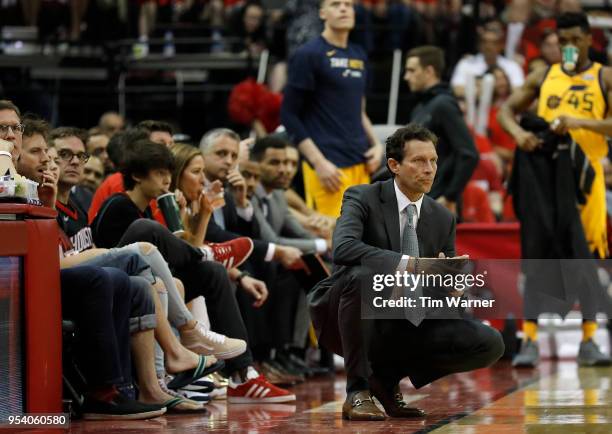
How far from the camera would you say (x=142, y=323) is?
19.7 ft

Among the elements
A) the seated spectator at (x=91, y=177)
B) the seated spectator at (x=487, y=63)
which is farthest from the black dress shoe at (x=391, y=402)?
the seated spectator at (x=487, y=63)

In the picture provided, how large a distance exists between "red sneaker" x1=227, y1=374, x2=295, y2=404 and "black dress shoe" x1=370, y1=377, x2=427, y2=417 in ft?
3.31

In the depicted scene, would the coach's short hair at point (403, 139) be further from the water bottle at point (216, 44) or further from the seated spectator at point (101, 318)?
the water bottle at point (216, 44)

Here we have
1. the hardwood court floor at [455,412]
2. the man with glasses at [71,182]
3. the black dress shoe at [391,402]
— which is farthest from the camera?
the man with glasses at [71,182]

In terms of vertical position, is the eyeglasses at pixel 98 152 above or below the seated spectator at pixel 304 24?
below

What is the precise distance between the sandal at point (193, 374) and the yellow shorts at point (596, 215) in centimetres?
345

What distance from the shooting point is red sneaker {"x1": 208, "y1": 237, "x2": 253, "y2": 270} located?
7.18 metres

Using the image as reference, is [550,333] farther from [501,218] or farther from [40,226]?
[40,226]

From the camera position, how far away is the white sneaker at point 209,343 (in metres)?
6.49

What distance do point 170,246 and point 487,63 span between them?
317 inches

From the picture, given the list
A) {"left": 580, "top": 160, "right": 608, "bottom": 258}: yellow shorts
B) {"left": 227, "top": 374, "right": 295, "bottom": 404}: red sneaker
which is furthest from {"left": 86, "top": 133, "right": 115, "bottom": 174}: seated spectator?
{"left": 580, "top": 160, "right": 608, "bottom": 258}: yellow shorts

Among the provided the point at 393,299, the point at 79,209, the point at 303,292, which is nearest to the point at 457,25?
the point at 303,292

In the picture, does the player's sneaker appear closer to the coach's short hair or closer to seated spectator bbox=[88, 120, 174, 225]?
seated spectator bbox=[88, 120, 174, 225]

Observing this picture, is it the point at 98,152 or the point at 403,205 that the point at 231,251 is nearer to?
the point at 403,205
